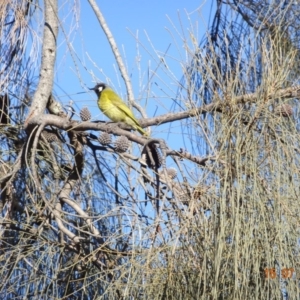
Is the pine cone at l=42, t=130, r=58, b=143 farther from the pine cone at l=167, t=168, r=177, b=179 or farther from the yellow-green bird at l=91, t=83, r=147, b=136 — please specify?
the pine cone at l=167, t=168, r=177, b=179

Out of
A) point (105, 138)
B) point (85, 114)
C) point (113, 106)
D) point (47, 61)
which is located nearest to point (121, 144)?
point (105, 138)

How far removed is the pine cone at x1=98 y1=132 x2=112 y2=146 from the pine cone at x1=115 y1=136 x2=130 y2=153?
0.28ft

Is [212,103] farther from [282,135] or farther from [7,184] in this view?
[7,184]

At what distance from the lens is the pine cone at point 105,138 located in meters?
2.10

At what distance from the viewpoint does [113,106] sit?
103 inches

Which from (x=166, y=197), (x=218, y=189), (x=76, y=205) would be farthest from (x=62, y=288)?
(x=218, y=189)

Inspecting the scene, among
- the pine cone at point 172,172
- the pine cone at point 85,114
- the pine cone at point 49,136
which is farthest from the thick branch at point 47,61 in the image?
the pine cone at point 172,172

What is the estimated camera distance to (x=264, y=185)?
1523 mm

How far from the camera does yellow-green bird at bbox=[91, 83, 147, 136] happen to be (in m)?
2.48

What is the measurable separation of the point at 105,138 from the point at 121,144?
107 mm

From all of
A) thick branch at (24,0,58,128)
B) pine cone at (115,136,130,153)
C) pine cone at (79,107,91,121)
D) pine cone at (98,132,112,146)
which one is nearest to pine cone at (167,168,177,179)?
pine cone at (115,136,130,153)

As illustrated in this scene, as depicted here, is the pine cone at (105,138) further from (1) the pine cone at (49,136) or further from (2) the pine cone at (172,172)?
(2) the pine cone at (172,172)

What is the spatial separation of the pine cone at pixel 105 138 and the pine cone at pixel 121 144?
86 mm

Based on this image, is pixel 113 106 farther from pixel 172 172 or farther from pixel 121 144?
pixel 172 172
